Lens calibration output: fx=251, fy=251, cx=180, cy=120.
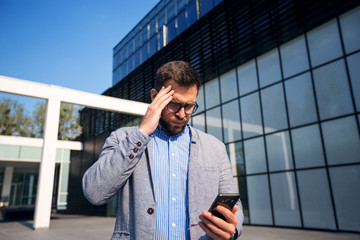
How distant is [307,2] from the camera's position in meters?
9.50

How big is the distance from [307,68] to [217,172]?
9.36 metres

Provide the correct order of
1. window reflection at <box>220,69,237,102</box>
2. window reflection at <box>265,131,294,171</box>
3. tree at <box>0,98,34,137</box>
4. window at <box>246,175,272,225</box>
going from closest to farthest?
window reflection at <box>265,131,294,171</box>
window at <box>246,175,272,225</box>
window reflection at <box>220,69,237,102</box>
tree at <box>0,98,34,137</box>

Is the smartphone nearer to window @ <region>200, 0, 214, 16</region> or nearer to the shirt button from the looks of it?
the shirt button

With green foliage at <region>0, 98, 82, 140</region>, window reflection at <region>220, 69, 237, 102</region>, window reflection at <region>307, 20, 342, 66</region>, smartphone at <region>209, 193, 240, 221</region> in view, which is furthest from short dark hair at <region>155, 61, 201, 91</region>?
green foliage at <region>0, 98, 82, 140</region>

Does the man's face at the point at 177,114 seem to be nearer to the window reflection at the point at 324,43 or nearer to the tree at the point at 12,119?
the window reflection at the point at 324,43

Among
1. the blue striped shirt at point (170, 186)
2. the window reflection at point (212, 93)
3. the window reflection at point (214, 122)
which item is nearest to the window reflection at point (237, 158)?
the window reflection at point (214, 122)

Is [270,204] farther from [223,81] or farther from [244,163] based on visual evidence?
[223,81]

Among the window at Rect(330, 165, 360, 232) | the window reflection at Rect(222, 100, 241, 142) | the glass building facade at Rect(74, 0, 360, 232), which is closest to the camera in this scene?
the window at Rect(330, 165, 360, 232)

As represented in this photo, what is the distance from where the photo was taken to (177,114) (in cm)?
175

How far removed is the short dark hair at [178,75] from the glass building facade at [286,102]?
27.5 feet

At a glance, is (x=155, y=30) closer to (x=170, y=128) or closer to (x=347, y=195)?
(x=347, y=195)

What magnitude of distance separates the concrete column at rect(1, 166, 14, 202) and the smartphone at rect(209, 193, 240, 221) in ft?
99.7

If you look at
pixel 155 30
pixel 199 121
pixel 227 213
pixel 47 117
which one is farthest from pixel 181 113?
pixel 155 30

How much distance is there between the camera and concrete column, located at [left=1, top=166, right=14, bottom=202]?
2552 cm
